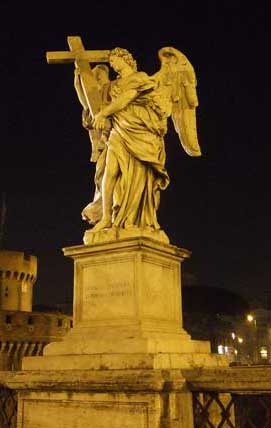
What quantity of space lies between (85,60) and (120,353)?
13.0ft

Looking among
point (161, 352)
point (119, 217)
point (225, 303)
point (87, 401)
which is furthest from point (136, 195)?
point (225, 303)

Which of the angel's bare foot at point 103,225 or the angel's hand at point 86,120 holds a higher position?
the angel's hand at point 86,120

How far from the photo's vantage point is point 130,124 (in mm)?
6867

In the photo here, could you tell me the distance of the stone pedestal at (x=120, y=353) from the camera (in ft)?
17.1

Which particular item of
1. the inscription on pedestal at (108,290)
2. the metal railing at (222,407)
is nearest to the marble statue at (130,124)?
the inscription on pedestal at (108,290)

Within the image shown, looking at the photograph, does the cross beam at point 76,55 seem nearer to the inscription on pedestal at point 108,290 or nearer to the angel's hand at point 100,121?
the angel's hand at point 100,121

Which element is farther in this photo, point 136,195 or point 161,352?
point 136,195

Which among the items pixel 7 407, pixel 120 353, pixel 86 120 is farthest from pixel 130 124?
pixel 7 407

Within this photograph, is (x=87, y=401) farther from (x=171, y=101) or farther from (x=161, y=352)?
(x=171, y=101)

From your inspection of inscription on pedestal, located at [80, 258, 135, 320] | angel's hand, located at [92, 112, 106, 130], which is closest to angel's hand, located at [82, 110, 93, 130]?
angel's hand, located at [92, 112, 106, 130]

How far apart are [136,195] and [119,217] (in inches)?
13.6

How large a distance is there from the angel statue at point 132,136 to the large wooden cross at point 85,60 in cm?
8

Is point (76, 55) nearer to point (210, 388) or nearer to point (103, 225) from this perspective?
point (103, 225)

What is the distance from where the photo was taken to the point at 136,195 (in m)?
6.71
